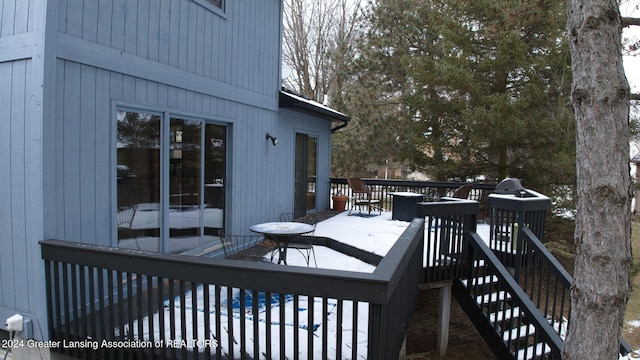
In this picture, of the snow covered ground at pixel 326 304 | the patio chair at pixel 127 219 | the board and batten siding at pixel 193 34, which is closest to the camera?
the snow covered ground at pixel 326 304

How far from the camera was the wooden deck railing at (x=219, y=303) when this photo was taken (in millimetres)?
2123

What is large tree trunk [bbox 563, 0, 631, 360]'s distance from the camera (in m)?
1.87

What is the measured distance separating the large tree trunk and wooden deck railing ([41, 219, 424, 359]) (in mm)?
962

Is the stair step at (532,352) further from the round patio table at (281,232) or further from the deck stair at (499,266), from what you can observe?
the round patio table at (281,232)

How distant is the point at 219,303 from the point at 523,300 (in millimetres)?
3207

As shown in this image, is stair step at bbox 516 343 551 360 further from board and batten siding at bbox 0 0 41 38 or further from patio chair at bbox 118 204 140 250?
board and batten siding at bbox 0 0 41 38

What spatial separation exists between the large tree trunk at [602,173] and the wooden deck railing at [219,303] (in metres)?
0.96

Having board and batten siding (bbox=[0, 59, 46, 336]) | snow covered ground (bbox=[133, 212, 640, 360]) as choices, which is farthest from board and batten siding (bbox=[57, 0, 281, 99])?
snow covered ground (bbox=[133, 212, 640, 360])

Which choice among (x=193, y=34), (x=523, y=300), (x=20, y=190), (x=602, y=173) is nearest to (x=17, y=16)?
(x=20, y=190)

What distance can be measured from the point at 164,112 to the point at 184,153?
535 millimetres

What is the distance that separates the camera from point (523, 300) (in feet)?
13.4

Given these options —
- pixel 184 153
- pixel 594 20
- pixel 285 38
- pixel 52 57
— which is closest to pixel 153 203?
pixel 184 153

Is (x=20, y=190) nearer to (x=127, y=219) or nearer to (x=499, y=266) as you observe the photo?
(x=127, y=219)

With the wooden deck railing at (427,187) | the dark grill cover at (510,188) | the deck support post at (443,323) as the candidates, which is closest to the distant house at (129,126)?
the deck support post at (443,323)
